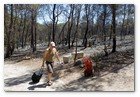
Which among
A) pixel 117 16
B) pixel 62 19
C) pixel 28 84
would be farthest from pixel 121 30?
pixel 28 84

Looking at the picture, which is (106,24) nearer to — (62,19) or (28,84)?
(62,19)

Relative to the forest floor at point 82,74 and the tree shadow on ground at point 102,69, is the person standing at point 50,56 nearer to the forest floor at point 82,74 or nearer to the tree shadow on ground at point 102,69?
the forest floor at point 82,74

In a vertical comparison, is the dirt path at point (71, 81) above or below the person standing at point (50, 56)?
below

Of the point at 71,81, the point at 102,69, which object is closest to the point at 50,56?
the point at 71,81

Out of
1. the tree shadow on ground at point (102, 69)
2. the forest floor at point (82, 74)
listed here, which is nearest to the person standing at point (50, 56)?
the forest floor at point (82, 74)

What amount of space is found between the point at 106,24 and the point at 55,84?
107cm

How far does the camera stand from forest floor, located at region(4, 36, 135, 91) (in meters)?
5.72

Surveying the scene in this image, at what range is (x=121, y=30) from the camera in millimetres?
5766

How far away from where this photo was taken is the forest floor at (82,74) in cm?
572

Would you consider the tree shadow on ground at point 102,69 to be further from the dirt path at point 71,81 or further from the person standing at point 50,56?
the person standing at point 50,56

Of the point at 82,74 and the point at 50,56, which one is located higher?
the point at 50,56

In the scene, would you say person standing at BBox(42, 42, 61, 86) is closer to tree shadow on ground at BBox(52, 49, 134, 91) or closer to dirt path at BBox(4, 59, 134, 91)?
dirt path at BBox(4, 59, 134, 91)

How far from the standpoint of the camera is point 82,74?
579 cm

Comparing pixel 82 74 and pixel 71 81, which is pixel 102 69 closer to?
pixel 82 74
